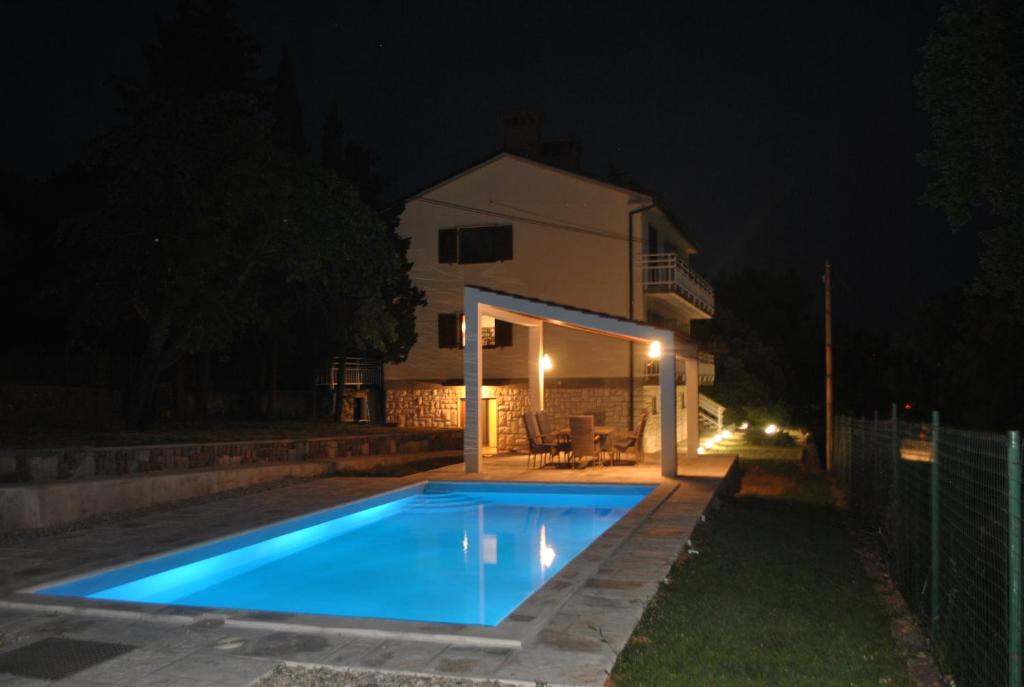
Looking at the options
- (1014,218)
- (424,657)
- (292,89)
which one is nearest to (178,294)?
(424,657)

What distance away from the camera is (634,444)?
16.2 m

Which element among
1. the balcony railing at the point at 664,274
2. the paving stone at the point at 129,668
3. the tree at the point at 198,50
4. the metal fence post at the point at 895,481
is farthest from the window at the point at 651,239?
the paving stone at the point at 129,668

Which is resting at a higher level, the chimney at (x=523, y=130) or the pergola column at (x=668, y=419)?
the chimney at (x=523, y=130)

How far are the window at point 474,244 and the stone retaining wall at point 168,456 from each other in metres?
7.24

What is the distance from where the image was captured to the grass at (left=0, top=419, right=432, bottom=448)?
11606mm

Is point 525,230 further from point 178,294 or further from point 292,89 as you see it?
point 178,294

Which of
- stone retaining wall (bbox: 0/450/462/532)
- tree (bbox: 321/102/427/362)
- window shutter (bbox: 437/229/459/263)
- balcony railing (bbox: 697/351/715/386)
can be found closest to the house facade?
window shutter (bbox: 437/229/459/263)

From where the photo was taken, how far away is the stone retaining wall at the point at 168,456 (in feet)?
31.7

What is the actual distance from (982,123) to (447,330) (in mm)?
16381

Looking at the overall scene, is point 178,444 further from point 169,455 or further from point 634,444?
point 634,444

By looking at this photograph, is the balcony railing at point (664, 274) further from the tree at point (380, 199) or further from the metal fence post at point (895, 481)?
the metal fence post at point (895, 481)

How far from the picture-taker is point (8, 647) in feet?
15.8

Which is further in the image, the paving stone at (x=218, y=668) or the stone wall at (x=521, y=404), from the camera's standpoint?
the stone wall at (x=521, y=404)

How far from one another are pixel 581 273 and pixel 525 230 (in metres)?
1.99
